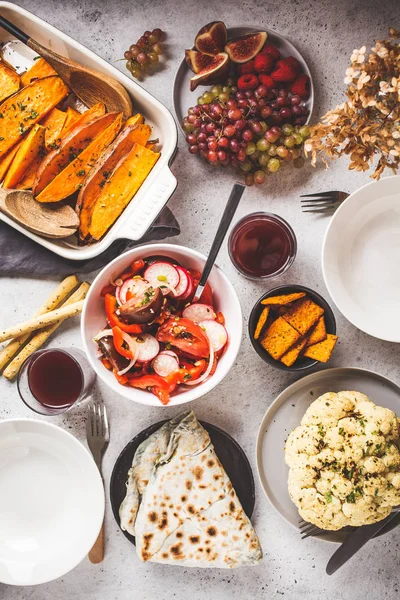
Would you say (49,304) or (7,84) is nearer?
(7,84)

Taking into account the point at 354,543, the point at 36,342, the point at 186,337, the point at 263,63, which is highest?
the point at 263,63

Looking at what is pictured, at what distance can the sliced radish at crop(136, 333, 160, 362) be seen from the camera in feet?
5.99

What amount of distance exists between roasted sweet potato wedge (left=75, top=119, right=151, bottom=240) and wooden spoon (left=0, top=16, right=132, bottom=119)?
11 centimetres

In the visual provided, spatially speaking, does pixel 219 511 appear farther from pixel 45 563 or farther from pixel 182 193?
pixel 182 193

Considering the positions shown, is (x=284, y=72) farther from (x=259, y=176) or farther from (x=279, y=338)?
(x=279, y=338)

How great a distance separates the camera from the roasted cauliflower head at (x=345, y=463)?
184 centimetres

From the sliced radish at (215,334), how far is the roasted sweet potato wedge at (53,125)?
835mm

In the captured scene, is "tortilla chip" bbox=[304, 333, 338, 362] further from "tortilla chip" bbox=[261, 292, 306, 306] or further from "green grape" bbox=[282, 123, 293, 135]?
"green grape" bbox=[282, 123, 293, 135]

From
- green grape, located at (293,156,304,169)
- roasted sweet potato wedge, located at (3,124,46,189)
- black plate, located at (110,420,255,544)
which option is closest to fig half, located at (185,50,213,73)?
green grape, located at (293,156,304,169)

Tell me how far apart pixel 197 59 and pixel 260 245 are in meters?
0.70

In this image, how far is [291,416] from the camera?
206cm

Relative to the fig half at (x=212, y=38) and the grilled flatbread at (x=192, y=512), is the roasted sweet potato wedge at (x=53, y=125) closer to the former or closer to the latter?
the fig half at (x=212, y=38)

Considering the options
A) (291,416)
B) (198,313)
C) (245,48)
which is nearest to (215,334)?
(198,313)

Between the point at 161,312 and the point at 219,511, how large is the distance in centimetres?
77
